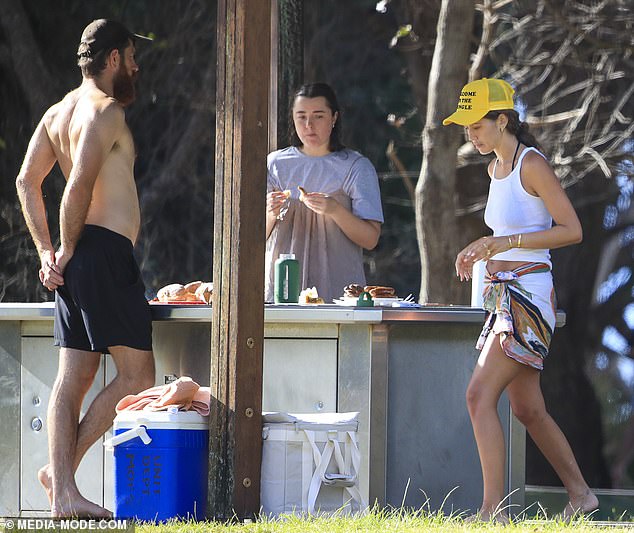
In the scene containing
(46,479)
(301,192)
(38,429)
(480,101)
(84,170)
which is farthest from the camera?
(301,192)

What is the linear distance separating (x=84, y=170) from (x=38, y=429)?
4.10 ft

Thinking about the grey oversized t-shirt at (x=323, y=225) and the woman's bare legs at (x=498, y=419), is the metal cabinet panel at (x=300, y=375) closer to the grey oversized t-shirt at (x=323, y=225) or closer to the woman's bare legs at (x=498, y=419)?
the woman's bare legs at (x=498, y=419)

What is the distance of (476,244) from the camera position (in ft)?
17.5

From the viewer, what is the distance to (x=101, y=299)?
5.71 meters

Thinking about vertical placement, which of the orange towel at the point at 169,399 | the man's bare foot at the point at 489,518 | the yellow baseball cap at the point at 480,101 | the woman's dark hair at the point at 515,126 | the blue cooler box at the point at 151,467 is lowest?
the man's bare foot at the point at 489,518

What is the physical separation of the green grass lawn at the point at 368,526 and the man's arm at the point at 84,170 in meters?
1.29

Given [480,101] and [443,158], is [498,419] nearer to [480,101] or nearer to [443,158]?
[480,101]

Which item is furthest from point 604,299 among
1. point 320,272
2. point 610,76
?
point 320,272

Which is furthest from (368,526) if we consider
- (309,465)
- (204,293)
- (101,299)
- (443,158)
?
(443,158)

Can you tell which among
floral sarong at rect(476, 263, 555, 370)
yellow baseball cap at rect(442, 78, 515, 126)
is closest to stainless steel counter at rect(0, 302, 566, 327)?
floral sarong at rect(476, 263, 555, 370)

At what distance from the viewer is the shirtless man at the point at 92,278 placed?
5699mm

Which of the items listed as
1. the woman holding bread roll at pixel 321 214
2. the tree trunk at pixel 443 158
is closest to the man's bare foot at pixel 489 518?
the woman holding bread roll at pixel 321 214

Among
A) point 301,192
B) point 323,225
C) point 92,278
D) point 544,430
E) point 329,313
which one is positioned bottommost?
point 544,430

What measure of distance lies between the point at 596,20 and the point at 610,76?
0.57 meters
